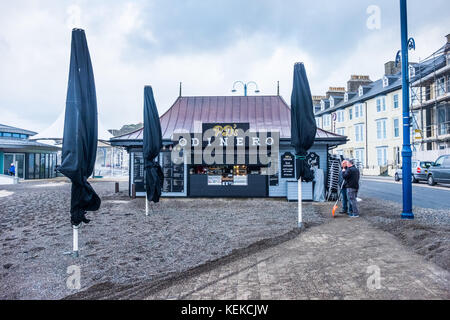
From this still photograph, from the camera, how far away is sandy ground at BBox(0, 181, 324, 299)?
411cm

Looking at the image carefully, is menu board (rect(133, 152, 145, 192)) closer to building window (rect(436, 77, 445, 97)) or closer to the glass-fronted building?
the glass-fronted building

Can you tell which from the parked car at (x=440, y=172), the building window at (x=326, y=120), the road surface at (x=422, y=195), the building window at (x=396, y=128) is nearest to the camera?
the road surface at (x=422, y=195)

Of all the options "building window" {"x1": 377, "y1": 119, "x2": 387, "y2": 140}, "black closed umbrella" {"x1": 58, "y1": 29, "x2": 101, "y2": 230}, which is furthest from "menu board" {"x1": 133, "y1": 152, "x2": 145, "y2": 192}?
"building window" {"x1": 377, "y1": 119, "x2": 387, "y2": 140}

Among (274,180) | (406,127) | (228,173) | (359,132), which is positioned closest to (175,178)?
(228,173)

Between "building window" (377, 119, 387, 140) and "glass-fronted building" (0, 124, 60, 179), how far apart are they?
3376cm

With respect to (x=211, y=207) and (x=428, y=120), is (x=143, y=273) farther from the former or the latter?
(x=428, y=120)

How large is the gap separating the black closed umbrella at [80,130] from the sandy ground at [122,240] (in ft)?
3.11

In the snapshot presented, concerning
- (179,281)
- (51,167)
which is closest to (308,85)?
(179,281)

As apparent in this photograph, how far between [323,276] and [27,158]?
3058cm

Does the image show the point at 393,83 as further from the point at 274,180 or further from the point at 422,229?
the point at 422,229

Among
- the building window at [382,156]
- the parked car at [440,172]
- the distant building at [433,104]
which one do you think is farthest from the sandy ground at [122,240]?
the building window at [382,156]

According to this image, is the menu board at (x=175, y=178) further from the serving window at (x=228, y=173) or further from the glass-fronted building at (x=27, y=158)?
the glass-fronted building at (x=27, y=158)

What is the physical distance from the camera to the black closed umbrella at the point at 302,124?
7129 mm

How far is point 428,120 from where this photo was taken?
28250 mm
